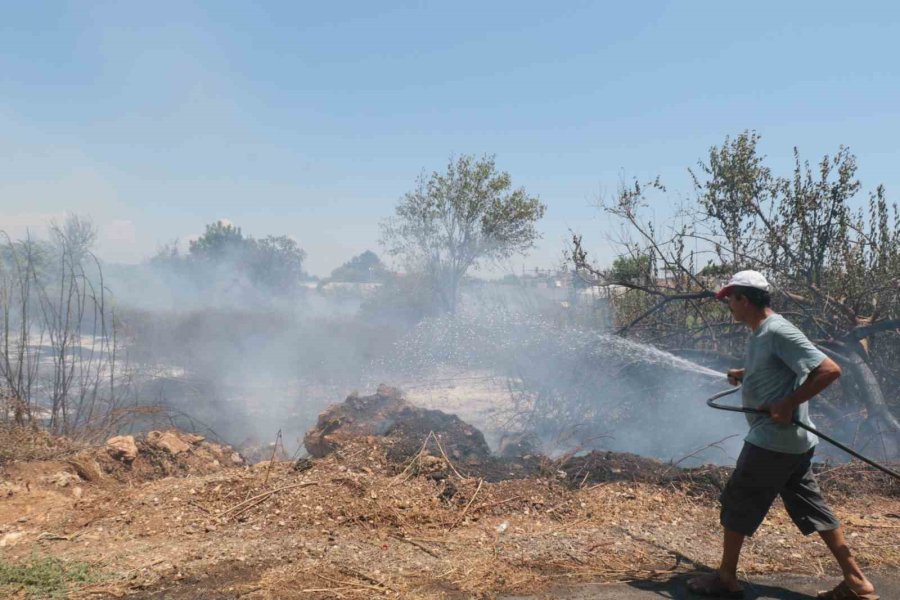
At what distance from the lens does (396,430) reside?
561 cm

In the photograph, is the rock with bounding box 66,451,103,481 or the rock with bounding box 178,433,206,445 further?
the rock with bounding box 178,433,206,445

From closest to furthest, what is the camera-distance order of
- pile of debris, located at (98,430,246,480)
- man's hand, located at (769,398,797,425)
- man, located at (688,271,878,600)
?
man's hand, located at (769,398,797,425)
man, located at (688,271,878,600)
pile of debris, located at (98,430,246,480)

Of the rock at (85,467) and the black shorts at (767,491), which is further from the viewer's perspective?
the rock at (85,467)

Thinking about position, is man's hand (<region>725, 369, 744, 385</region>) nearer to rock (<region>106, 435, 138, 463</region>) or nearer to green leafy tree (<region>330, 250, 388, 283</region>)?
rock (<region>106, 435, 138, 463</region>)

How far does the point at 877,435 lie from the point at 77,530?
26.3 feet

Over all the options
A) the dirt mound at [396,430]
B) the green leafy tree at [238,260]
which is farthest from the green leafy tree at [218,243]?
the dirt mound at [396,430]

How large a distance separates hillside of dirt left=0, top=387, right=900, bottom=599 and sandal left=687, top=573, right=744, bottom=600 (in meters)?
0.29

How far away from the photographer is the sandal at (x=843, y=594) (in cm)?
297

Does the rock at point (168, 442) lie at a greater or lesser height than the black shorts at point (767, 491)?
lesser

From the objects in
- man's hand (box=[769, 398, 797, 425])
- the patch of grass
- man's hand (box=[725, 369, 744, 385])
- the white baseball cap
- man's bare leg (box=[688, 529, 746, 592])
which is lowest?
the patch of grass

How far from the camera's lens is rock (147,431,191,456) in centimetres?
557

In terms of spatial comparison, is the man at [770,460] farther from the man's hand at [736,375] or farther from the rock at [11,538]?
the rock at [11,538]

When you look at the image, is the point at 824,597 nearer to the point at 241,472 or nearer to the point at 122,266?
the point at 241,472

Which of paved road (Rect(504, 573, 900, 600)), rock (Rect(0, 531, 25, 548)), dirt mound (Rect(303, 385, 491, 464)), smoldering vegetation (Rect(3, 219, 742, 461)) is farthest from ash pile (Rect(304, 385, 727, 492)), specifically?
rock (Rect(0, 531, 25, 548))
